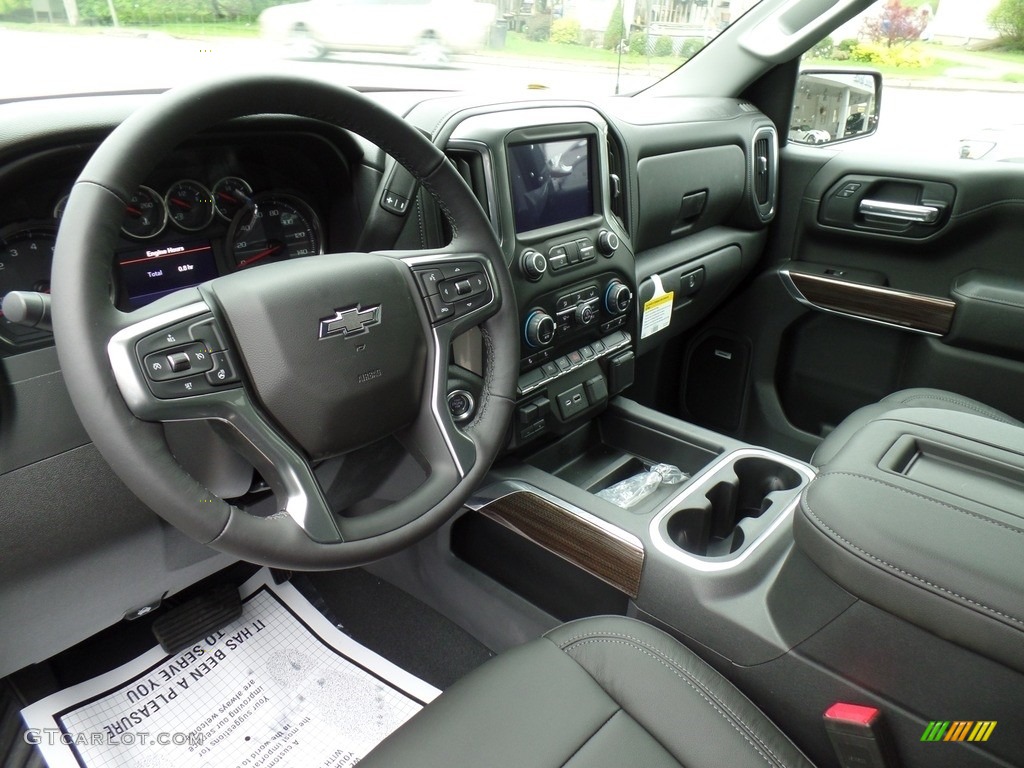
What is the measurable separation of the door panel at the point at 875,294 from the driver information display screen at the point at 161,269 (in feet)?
5.11

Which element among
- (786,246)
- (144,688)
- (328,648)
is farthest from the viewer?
(786,246)

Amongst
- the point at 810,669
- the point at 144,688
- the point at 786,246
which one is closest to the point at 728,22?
the point at 786,246

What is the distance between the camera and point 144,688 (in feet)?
4.34

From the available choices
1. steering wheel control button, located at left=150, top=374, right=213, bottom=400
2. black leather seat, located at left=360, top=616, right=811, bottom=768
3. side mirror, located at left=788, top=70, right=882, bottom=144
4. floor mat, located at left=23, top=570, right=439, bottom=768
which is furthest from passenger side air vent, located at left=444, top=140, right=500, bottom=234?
side mirror, located at left=788, top=70, right=882, bottom=144

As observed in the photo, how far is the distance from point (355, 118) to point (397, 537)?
1.62 ft

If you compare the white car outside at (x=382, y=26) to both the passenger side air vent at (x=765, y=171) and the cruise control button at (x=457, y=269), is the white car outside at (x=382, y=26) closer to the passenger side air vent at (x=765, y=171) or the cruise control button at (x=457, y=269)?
the cruise control button at (x=457, y=269)

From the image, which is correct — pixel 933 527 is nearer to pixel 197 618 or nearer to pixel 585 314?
pixel 585 314

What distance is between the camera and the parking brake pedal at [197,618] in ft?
4.56

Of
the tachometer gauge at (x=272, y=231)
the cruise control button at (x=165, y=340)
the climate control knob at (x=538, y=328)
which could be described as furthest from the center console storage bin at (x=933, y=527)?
the tachometer gauge at (x=272, y=231)

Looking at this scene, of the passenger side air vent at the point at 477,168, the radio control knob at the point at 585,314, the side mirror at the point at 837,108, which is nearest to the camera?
the passenger side air vent at the point at 477,168

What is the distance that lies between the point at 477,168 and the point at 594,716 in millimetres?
808

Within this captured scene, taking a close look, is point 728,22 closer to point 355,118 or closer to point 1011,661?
point 355,118

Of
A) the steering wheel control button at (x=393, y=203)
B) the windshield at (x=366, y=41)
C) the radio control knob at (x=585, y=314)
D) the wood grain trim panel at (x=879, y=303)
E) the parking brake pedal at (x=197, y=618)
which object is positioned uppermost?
the windshield at (x=366, y=41)

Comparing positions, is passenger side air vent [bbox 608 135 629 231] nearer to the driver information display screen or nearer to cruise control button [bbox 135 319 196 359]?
the driver information display screen
